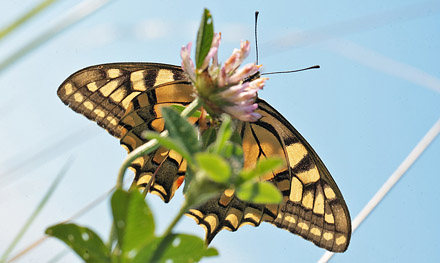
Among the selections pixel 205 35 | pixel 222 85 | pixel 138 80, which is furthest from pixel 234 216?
pixel 205 35

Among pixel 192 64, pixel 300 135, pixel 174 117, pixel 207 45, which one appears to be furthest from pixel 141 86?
pixel 174 117

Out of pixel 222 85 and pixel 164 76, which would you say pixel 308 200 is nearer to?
pixel 164 76

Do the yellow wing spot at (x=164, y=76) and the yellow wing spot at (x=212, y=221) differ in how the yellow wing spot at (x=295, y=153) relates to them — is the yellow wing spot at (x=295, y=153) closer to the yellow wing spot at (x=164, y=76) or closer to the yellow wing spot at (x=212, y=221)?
the yellow wing spot at (x=212, y=221)

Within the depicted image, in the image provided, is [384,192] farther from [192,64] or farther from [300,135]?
[192,64]

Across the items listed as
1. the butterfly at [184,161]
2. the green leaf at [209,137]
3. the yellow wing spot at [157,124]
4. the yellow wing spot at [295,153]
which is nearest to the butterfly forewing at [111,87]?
the butterfly at [184,161]

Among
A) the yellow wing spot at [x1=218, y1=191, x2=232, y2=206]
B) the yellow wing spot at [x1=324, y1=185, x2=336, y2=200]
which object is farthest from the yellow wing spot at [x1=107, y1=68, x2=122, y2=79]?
the yellow wing spot at [x1=324, y1=185, x2=336, y2=200]

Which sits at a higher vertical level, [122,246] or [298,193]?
[122,246]
